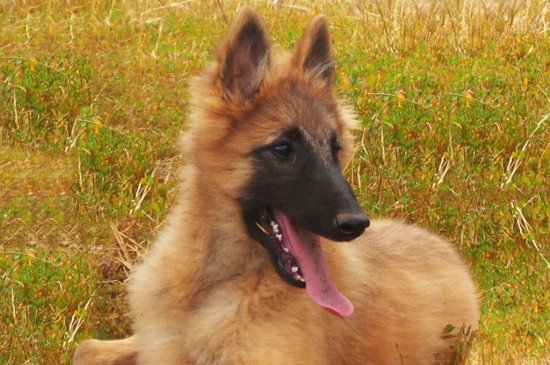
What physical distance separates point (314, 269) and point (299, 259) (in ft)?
0.30

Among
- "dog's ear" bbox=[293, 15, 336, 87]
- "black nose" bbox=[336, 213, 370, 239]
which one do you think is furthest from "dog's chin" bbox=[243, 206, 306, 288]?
"dog's ear" bbox=[293, 15, 336, 87]

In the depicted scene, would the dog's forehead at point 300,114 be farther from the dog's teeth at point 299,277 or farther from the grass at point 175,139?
the grass at point 175,139

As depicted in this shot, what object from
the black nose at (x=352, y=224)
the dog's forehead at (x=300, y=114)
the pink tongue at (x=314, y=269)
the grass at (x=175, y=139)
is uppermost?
the dog's forehead at (x=300, y=114)

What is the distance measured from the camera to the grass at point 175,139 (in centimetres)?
662

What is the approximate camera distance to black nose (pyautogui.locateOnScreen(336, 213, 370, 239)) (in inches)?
182

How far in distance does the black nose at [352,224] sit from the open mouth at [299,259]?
390 mm

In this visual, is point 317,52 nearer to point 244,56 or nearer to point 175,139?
point 244,56

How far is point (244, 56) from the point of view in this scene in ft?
17.3

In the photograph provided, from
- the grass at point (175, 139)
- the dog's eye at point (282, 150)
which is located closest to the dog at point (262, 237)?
the dog's eye at point (282, 150)

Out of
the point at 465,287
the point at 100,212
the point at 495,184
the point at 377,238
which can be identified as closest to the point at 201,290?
the point at 377,238

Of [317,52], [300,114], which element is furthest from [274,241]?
[317,52]

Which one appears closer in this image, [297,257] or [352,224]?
[352,224]

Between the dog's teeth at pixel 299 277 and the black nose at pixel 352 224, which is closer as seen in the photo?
the black nose at pixel 352 224

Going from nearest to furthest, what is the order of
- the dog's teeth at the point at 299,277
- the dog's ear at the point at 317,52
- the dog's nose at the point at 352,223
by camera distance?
1. the dog's nose at the point at 352,223
2. the dog's teeth at the point at 299,277
3. the dog's ear at the point at 317,52
